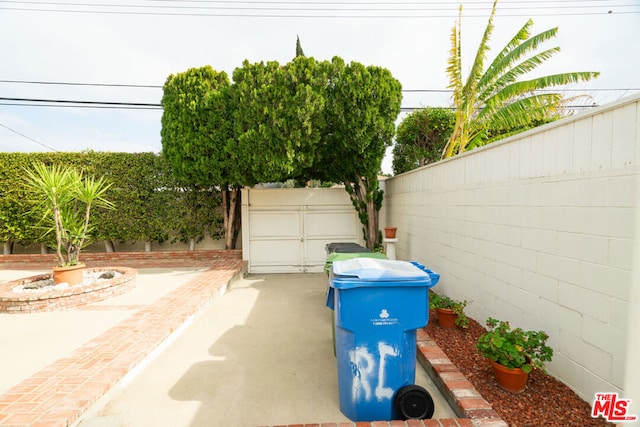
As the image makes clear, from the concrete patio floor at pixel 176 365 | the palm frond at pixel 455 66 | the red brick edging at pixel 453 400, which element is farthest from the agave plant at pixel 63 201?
the palm frond at pixel 455 66

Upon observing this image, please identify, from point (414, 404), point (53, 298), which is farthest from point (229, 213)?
point (414, 404)

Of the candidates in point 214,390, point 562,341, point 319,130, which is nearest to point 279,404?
point 214,390

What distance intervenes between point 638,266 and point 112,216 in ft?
38.2

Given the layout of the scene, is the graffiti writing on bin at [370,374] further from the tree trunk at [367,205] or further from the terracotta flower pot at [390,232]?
the tree trunk at [367,205]

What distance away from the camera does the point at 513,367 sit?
2473 mm

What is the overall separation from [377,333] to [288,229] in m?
6.38

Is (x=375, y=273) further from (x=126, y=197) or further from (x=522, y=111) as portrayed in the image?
(x=126, y=197)

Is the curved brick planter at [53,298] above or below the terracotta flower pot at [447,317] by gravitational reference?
below

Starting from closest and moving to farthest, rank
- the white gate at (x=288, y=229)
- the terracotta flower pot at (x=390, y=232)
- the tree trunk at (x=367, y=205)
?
the terracotta flower pot at (x=390, y=232), the tree trunk at (x=367, y=205), the white gate at (x=288, y=229)

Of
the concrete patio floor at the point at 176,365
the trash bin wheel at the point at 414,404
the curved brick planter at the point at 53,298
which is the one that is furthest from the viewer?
the curved brick planter at the point at 53,298

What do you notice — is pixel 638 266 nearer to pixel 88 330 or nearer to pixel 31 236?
pixel 88 330

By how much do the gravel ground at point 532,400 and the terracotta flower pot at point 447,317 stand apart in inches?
27.4

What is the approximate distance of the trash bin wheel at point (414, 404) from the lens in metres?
2.33

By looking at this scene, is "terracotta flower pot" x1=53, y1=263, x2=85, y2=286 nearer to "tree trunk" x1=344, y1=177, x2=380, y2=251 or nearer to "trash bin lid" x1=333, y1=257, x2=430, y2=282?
"trash bin lid" x1=333, y1=257, x2=430, y2=282
